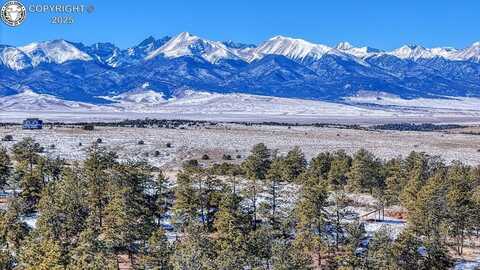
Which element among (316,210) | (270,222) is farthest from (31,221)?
(316,210)

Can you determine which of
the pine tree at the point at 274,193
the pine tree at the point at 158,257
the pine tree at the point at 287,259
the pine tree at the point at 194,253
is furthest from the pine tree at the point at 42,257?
the pine tree at the point at 274,193

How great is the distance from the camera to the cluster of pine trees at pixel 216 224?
44188mm

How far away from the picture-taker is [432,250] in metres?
46.9

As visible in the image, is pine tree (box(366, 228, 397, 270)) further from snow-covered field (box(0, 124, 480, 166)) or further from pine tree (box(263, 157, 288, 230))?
snow-covered field (box(0, 124, 480, 166))

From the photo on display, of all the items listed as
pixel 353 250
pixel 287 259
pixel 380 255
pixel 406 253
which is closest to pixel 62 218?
pixel 287 259

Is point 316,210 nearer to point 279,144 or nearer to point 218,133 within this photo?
point 279,144

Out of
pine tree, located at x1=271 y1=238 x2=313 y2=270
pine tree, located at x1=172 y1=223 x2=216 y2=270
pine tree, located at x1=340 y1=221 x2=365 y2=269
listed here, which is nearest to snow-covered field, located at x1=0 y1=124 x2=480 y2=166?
pine tree, located at x1=172 y1=223 x2=216 y2=270

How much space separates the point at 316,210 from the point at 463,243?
20.4 meters

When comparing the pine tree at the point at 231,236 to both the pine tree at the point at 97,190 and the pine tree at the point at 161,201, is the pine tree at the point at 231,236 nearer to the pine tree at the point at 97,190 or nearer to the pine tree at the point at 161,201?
the pine tree at the point at 161,201

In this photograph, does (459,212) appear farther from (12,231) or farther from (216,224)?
(12,231)

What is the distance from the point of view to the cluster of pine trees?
44188 millimetres

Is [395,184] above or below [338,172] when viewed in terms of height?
below

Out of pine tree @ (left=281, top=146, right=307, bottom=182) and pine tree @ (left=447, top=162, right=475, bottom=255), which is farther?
pine tree @ (left=281, top=146, right=307, bottom=182)

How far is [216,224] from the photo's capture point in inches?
2126
